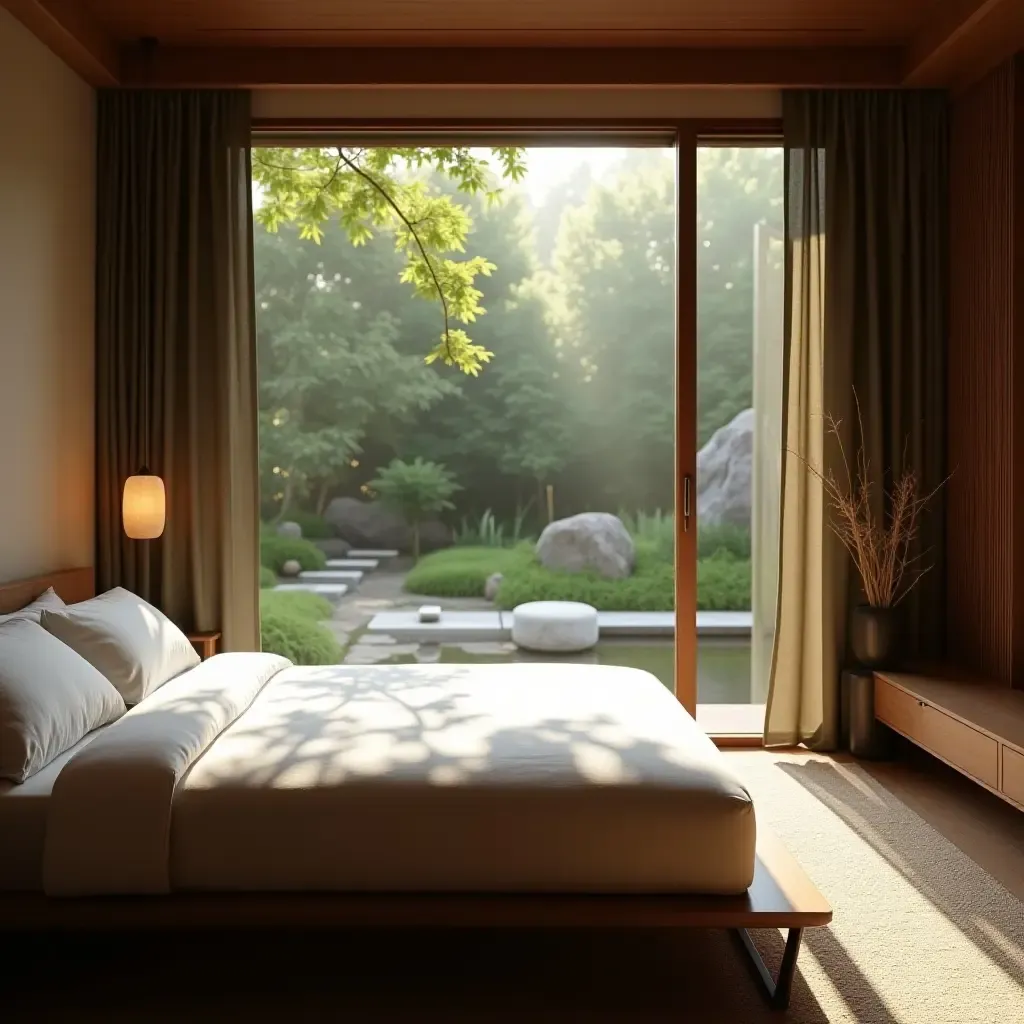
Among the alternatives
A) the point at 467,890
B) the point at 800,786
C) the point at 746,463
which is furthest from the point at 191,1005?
the point at 746,463

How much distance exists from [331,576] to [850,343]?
388cm

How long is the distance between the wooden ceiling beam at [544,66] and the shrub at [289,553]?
3312 mm

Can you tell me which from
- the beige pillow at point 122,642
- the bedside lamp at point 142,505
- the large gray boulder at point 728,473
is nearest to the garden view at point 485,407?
the large gray boulder at point 728,473

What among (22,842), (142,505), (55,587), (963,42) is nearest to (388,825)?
(22,842)

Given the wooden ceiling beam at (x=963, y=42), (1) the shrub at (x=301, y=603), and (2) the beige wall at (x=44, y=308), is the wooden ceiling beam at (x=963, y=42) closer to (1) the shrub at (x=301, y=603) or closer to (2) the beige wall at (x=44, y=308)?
(2) the beige wall at (x=44, y=308)

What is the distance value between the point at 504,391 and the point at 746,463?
227 centimetres

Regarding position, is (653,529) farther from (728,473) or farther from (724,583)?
(728,473)

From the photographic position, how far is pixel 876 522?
14.3 ft

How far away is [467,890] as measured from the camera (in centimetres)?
230

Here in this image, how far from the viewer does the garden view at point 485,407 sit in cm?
→ 694

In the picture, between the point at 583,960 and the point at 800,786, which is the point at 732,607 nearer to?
the point at 800,786

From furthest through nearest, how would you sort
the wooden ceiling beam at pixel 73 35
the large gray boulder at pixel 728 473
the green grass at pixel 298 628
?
the green grass at pixel 298 628 → the large gray boulder at pixel 728 473 → the wooden ceiling beam at pixel 73 35

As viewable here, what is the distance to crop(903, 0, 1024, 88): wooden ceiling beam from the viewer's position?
11.9 ft

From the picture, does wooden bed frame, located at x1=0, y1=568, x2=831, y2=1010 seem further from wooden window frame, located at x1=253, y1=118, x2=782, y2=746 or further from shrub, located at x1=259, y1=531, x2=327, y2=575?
shrub, located at x1=259, y1=531, x2=327, y2=575
